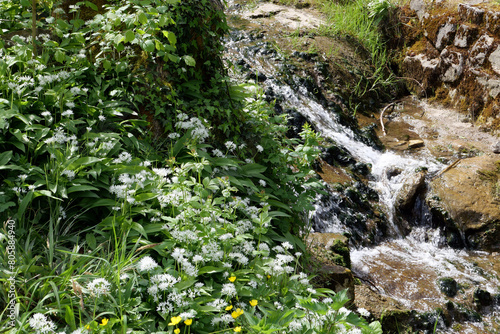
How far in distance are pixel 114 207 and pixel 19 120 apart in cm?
109

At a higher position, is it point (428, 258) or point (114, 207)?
point (114, 207)

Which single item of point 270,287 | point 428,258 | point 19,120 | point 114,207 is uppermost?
point 19,120

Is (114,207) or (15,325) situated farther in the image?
(114,207)

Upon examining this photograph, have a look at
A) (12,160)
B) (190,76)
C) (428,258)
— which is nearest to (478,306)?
(428,258)

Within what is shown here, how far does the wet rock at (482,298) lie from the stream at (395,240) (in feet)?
0.22

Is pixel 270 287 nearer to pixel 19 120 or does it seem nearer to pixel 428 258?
pixel 19 120

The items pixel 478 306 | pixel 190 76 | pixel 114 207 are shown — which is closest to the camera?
pixel 114 207

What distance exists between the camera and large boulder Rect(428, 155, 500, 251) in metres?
5.91

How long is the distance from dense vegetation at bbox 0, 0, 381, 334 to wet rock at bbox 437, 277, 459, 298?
2.76 metres

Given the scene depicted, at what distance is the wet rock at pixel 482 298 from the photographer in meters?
4.95

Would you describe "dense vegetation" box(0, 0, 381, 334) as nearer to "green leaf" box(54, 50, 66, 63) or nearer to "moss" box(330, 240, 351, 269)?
"green leaf" box(54, 50, 66, 63)

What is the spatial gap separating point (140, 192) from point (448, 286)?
427 centimetres

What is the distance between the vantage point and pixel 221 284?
235cm

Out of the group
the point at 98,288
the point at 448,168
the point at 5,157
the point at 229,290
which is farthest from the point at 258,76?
the point at 98,288
